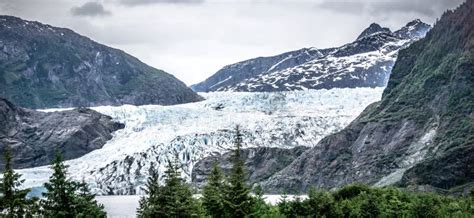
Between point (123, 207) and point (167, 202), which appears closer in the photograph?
point (167, 202)

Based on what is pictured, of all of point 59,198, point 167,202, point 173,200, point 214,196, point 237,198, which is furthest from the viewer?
point 214,196

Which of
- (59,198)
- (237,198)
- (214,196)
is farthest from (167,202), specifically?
(214,196)

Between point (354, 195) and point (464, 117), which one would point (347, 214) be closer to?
point (354, 195)

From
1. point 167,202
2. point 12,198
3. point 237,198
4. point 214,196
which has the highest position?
point 12,198

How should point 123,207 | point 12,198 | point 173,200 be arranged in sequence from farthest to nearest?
point 123,207 → point 173,200 → point 12,198

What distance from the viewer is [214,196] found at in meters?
60.8

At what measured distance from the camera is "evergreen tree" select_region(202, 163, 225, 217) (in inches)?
2281

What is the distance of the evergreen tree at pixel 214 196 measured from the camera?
5792cm

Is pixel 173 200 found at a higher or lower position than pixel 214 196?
higher

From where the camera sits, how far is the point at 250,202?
53.7 m

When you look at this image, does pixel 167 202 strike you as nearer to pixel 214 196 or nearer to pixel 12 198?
pixel 12 198

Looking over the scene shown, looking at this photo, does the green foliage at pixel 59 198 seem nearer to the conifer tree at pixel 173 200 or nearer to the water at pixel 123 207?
the conifer tree at pixel 173 200

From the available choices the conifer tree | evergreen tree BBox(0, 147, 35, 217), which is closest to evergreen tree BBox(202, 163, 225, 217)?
the conifer tree

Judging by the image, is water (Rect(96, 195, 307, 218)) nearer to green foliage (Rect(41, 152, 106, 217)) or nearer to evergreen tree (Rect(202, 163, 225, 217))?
evergreen tree (Rect(202, 163, 225, 217))
